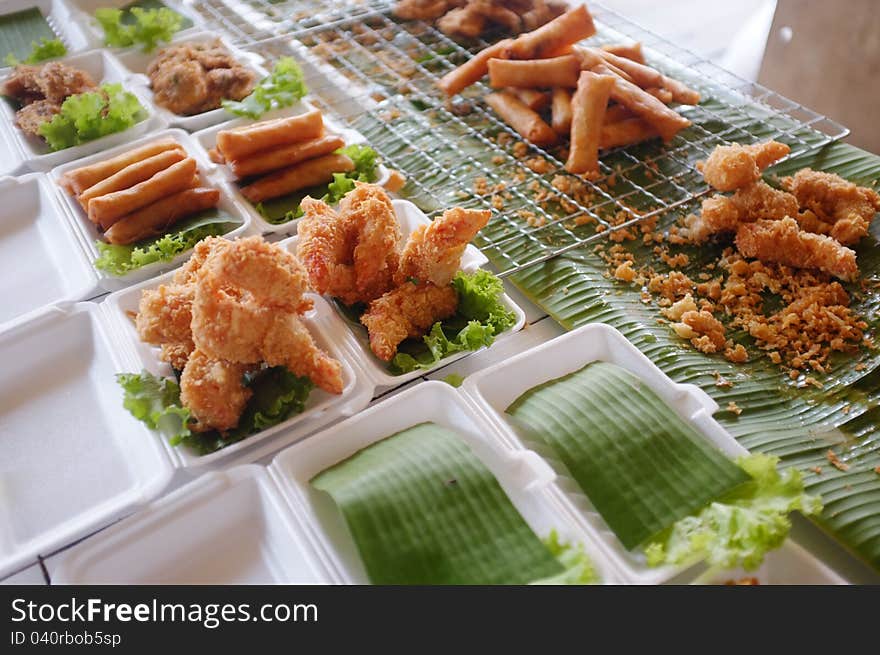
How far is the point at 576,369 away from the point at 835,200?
5.11 feet

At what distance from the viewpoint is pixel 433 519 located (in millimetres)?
1891

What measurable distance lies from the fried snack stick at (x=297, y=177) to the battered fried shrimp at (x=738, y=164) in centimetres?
149

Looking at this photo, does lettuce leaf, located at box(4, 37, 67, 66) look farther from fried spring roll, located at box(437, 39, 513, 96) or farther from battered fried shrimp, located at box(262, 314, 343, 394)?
battered fried shrimp, located at box(262, 314, 343, 394)

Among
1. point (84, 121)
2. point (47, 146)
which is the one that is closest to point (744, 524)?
point (84, 121)

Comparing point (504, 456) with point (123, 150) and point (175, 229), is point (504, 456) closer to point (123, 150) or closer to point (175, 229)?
point (175, 229)

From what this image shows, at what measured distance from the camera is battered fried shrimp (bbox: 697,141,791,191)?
300 cm

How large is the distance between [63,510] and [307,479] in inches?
27.7

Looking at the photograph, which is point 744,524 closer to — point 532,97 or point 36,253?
point 532,97

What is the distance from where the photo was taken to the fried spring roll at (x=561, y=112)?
3.54m

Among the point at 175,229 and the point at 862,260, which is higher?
the point at 175,229

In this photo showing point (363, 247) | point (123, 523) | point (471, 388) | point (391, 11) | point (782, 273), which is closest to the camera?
point (123, 523)

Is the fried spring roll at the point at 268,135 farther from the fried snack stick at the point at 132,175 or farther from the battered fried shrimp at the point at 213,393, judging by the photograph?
the battered fried shrimp at the point at 213,393

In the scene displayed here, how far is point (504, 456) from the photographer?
79.6 inches
